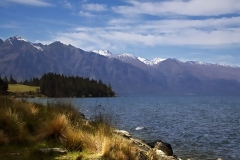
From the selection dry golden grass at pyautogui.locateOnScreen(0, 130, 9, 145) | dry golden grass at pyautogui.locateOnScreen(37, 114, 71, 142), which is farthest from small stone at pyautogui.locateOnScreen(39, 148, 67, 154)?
dry golden grass at pyautogui.locateOnScreen(0, 130, 9, 145)

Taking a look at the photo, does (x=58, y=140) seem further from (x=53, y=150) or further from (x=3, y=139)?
(x=3, y=139)

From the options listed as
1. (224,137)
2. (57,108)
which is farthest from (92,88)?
(57,108)

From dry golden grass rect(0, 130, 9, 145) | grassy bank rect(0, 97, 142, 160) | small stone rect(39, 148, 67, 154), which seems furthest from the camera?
dry golden grass rect(0, 130, 9, 145)

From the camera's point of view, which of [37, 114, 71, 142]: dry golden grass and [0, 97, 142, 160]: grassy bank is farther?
[37, 114, 71, 142]: dry golden grass

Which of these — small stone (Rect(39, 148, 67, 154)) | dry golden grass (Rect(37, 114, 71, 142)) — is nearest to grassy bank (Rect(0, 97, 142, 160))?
dry golden grass (Rect(37, 114, 71, 142))

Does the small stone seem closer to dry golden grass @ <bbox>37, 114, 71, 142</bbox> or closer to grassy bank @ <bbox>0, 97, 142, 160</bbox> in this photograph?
grassy bank @ <bbox>0, 97, 142, 160</bbox>

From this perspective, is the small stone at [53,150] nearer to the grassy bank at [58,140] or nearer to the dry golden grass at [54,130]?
the grassy bank at [58,140]

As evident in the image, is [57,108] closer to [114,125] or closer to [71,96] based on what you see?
[71,96]

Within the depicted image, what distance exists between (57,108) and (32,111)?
4.01 ft

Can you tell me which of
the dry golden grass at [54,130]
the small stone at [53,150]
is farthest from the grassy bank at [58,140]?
the small stone at [53,150]

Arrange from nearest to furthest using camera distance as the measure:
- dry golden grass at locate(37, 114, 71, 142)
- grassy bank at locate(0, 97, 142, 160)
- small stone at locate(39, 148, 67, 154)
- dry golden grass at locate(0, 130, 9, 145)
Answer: grassy bank at locate(0, 97, 142, 160), small stone at locate(39, 148, 67, 154), dry golden grass at locate(0, 130, 9, 145), dry golden grass at locate(37, 114, 71, 142)

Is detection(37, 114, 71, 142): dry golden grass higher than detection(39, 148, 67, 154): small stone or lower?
higher

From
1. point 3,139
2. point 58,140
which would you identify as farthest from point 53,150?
point 3,139

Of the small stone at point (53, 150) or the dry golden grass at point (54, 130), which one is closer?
the small stone at point (53, 150)
